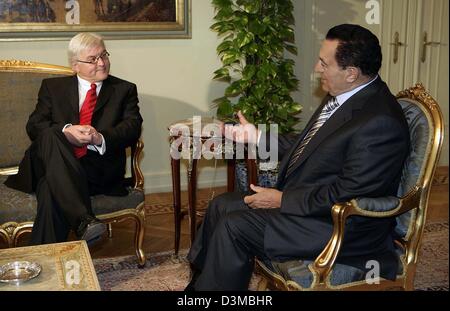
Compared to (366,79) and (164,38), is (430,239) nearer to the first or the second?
(366,79)

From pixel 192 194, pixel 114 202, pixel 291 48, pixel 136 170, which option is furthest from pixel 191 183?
pixel 291 48

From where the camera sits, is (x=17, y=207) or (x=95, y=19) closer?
(x=17, y=207)

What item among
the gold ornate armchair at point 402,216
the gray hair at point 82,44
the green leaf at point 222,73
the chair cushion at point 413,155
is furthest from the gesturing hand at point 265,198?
the green leaf at point 222,73

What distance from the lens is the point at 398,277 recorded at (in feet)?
7.61

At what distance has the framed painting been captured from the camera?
4062 mm

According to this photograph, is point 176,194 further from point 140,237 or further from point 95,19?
point 95,19

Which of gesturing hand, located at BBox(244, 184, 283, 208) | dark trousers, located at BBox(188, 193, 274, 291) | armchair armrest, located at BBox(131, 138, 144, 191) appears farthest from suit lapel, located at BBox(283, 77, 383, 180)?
armchair armrest, located at BBox(131, 138, 144, 191)

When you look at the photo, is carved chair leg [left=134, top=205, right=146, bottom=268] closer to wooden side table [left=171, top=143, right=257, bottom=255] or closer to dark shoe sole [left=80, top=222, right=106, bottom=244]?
wooden side table [left=171, top=143, right=257, bottom=255]

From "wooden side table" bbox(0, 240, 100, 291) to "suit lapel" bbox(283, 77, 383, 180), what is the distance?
3.24 ft

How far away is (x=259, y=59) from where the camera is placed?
4254 mm

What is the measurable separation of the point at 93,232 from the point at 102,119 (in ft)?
2.74

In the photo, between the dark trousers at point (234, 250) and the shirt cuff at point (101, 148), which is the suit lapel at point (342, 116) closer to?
the dark trousers at point (234, 250)

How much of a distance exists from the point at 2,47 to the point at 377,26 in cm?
315

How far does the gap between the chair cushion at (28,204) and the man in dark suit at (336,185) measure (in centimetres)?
95
